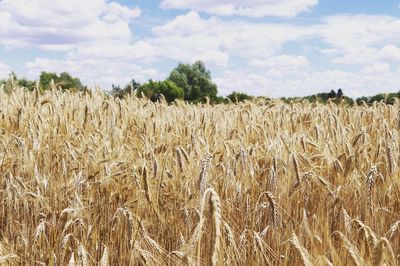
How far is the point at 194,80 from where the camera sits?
6344 centimetres

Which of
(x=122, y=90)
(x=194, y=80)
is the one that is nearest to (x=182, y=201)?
(x=122, y=90)

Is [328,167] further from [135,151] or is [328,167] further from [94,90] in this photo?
[94,90]

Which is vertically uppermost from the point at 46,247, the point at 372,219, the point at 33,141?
the point at 33,141

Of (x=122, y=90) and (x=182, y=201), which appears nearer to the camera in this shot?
(x=182, y=201)

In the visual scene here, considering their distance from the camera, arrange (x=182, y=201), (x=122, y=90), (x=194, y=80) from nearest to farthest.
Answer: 1. (x=182, y=201)
2. (x=122, y=90)
3. (x=194, y=80)

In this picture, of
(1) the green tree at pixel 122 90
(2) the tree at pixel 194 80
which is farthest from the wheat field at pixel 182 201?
(2) the tree at pixel 194 80

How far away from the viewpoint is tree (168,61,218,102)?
61.3m

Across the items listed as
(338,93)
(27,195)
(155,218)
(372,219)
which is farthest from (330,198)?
(338,93)

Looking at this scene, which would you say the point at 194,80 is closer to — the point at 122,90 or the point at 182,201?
the point at 122,90

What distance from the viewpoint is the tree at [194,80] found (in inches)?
2414

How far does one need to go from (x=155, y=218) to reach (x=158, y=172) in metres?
0.38

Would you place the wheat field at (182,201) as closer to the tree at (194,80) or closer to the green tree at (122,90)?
the green tree at (122,90)

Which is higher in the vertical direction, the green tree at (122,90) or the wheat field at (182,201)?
the green tree at (122,90)

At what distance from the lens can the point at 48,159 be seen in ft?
12.7
